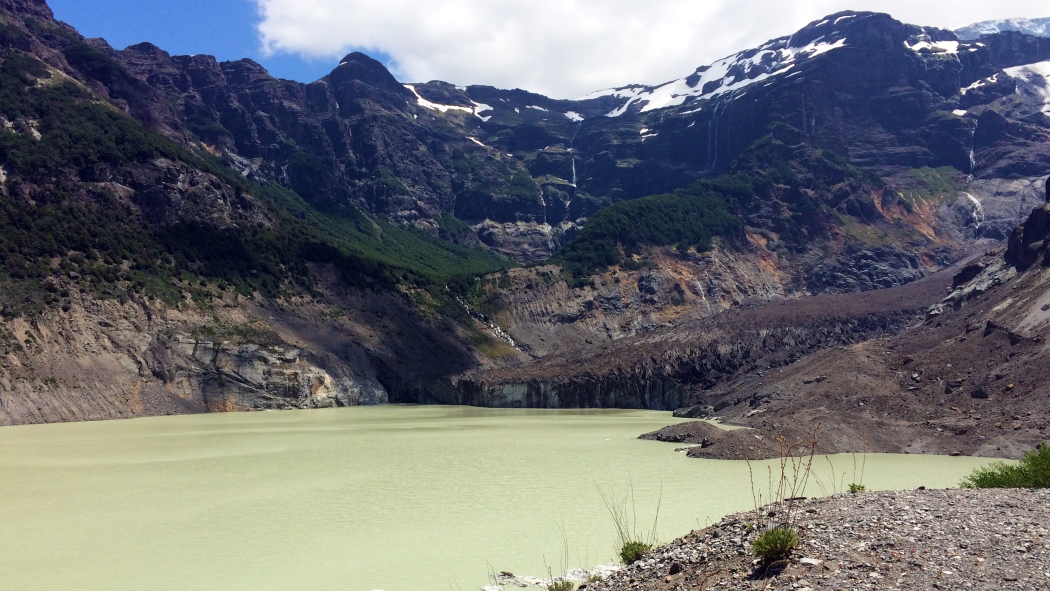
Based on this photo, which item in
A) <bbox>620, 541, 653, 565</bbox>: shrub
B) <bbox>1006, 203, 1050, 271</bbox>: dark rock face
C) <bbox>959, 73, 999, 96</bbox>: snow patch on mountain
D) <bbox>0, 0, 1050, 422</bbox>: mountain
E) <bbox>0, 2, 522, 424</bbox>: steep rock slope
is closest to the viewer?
<bbox>620, 541, 653, 565</bbox>: shrub

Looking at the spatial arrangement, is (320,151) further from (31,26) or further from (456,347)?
(456,347)

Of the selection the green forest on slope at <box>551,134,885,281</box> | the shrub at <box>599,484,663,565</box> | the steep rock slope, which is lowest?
the shrub at <box>599,484,663,565</box>

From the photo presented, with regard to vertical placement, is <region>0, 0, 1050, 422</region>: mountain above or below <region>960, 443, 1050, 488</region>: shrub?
above

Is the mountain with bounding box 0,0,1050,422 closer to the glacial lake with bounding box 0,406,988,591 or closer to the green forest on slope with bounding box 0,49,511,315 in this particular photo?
the green forest on slope with bounding box 0,49,511,315

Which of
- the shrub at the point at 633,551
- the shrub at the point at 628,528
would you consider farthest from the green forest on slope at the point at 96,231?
the shrub at the point at 633,551

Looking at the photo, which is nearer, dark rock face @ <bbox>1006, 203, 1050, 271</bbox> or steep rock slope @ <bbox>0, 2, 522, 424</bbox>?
dark rock face @ <bbox>1006, 203, 1050, 271</bbox>

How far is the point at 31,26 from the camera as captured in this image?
132500 millimetres

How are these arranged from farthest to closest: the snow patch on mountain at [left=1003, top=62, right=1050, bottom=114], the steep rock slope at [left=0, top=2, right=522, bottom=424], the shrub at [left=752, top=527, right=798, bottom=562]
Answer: the snow patch on mountain at [left=1003, top=62, right=1050, bottom=114] → the steep rock slope at [left=0, top=2, right=522, bottom=424] → the shrub at [left=752, top=527, right=798, bottom=562]

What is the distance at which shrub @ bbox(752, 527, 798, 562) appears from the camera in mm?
11305

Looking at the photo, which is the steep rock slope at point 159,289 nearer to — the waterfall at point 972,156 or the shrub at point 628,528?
the shrub at point 628,528

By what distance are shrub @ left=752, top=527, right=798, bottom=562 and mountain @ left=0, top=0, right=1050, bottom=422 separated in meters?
63.8

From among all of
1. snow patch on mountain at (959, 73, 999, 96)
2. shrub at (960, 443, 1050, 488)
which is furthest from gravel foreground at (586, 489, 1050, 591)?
snow patch on mountain at (959, 73, 999, 96)

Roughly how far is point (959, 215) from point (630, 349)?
96010 millimetres

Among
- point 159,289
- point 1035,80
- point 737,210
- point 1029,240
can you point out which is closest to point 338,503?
point 159,289
